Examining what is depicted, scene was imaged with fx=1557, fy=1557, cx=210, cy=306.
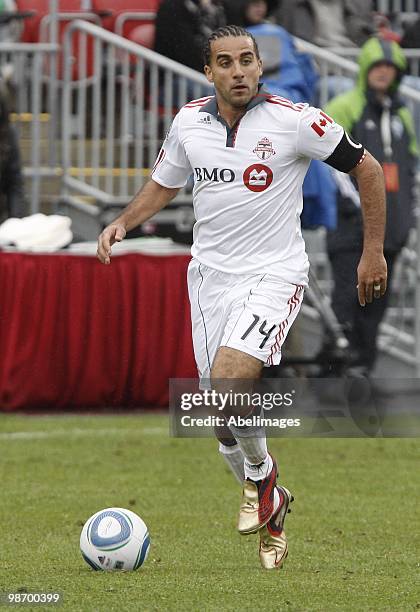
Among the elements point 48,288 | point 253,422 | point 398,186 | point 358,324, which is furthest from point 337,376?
point 253,422

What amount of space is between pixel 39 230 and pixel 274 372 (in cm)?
231

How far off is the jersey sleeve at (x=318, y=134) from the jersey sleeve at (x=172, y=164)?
0.63 meters

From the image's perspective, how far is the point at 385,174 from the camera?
41.9 ft

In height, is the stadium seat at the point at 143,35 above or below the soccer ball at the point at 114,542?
above

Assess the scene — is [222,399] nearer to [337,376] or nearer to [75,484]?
[75,484]

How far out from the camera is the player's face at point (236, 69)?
7.14 m

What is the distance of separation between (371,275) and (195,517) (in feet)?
7.25

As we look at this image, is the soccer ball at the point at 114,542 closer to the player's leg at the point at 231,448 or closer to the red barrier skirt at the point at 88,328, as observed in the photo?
the player's leg at the point at 231,448

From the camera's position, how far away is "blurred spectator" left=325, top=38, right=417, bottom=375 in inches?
500

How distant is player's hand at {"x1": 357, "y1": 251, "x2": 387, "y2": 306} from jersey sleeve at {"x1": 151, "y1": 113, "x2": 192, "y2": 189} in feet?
3.37

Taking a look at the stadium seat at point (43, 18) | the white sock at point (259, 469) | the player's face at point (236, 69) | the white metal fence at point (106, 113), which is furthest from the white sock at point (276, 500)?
the stadium seat at point (43, 18)

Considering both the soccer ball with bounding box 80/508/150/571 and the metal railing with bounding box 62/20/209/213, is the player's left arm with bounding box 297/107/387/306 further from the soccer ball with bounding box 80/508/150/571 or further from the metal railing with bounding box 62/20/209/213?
the metal railing with bounding box 62/20/209/213

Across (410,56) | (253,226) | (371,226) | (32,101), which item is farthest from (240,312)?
(410,56)

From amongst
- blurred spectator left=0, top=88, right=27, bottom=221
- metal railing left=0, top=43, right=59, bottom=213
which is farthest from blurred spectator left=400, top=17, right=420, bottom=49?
blurred spectator left=0, top=88, right=27, bottom=221
